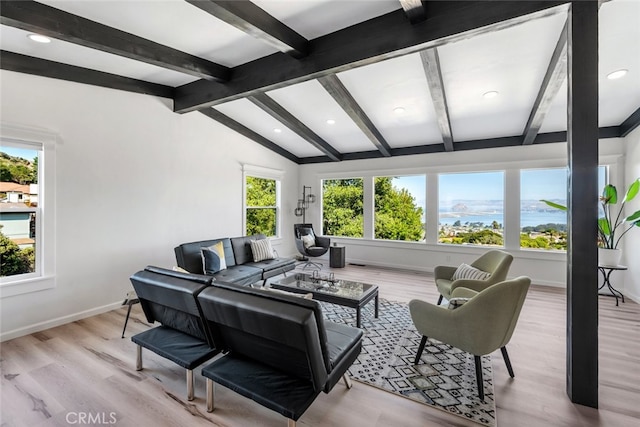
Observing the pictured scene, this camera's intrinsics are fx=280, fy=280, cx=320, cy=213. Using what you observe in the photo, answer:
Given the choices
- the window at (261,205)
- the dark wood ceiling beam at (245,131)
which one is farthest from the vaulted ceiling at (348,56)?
the window at (261,205)

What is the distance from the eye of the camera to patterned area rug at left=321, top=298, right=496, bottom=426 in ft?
6.59

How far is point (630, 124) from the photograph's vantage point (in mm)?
4133

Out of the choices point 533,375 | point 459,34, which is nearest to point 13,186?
point 459,34

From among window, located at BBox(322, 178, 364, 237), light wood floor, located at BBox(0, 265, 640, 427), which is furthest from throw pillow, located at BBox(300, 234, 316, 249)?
light wood floor, located at BBox(0, 265, 640, 427)

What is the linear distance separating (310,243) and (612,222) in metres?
5.24

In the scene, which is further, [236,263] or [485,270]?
[236,263]

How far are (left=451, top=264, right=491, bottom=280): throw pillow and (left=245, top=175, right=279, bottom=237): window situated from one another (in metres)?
4.19

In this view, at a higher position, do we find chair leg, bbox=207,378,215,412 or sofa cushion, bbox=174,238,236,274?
sofa cushion, bbox=174,238,236,274

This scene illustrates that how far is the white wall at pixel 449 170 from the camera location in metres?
4.88

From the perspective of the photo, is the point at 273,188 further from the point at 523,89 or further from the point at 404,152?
the point at 523,89

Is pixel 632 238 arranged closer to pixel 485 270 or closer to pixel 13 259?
pixel 485 270

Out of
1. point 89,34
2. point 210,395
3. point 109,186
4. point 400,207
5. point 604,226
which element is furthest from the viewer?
point 400,207

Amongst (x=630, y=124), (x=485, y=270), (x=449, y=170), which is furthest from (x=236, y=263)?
(x=630, y=124)

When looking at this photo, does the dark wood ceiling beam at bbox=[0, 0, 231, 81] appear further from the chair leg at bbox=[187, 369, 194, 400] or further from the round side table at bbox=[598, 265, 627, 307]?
the round side table at bbox=[598, 265, 627, 307]
